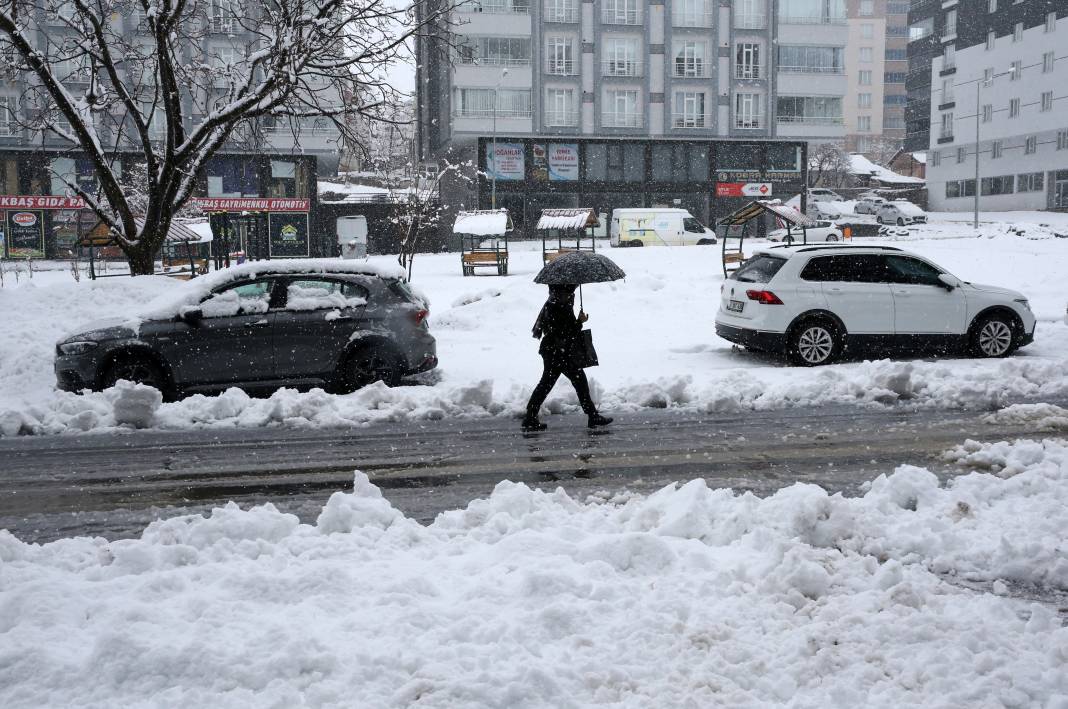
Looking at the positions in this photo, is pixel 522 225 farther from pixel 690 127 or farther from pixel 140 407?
pixel 140 407

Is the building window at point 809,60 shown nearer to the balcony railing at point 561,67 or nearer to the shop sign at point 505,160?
the balcony railing at point 561,67

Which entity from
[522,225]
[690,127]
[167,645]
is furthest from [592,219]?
[167,645]

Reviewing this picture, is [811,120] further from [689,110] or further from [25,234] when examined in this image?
[25,234]

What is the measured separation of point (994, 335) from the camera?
13.5 meters

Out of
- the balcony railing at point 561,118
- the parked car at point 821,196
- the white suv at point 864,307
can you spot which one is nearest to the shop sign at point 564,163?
the balcony railing at point 561,118

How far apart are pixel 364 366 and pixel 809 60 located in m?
54.2

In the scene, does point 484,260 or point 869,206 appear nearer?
point 484,260

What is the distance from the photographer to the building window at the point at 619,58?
56.1m

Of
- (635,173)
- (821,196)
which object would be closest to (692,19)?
(635,173)

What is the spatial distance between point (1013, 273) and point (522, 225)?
3385 centimetres

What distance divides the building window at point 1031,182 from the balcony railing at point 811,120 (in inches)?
659

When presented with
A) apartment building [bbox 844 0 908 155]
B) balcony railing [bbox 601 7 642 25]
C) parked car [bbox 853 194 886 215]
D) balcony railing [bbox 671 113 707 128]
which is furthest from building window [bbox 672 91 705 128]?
apartment building [bbox 844 0 908 155]

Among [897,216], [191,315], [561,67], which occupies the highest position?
[561,67]

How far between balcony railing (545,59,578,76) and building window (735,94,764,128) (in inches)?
409
